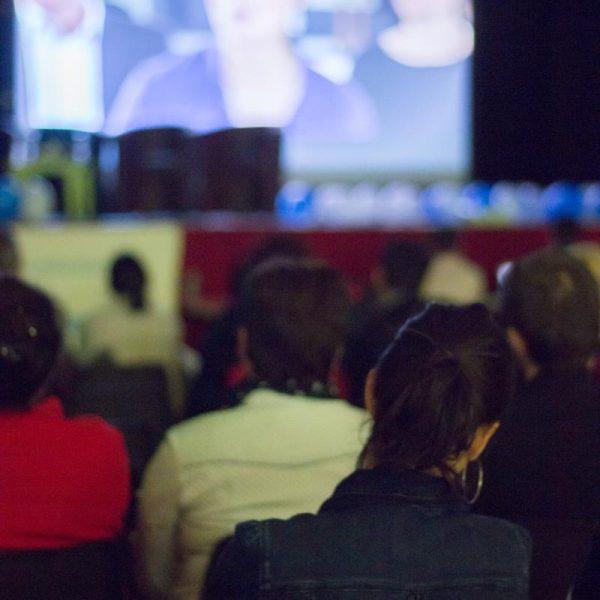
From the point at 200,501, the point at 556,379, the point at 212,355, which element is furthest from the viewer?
the point at 212,355

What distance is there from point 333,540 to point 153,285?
3913 millimetres

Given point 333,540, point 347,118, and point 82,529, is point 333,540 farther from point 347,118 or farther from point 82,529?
point 347,118

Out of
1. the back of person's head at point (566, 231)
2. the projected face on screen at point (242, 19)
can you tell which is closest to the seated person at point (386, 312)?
the back of person's head at point (566, 231)

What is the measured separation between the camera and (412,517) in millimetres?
1333

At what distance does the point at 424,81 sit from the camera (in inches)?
310

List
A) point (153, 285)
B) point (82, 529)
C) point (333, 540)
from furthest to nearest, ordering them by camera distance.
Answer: point (153, 285)
point (82, 529)
point (333, 540)

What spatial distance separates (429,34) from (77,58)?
8.31 feet

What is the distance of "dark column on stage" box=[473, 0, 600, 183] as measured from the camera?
848cm

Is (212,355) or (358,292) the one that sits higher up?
(212,355)

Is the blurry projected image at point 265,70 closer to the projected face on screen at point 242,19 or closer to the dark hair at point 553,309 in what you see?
the projected face on screen at point 242,19

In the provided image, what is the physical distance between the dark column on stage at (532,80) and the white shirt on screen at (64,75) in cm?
302

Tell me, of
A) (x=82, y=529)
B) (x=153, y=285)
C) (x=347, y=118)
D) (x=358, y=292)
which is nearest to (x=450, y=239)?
(x=358, y=292)

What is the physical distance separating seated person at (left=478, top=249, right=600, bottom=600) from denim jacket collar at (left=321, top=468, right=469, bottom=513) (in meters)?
0.44

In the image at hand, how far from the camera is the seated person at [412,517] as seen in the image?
4.21 feet
